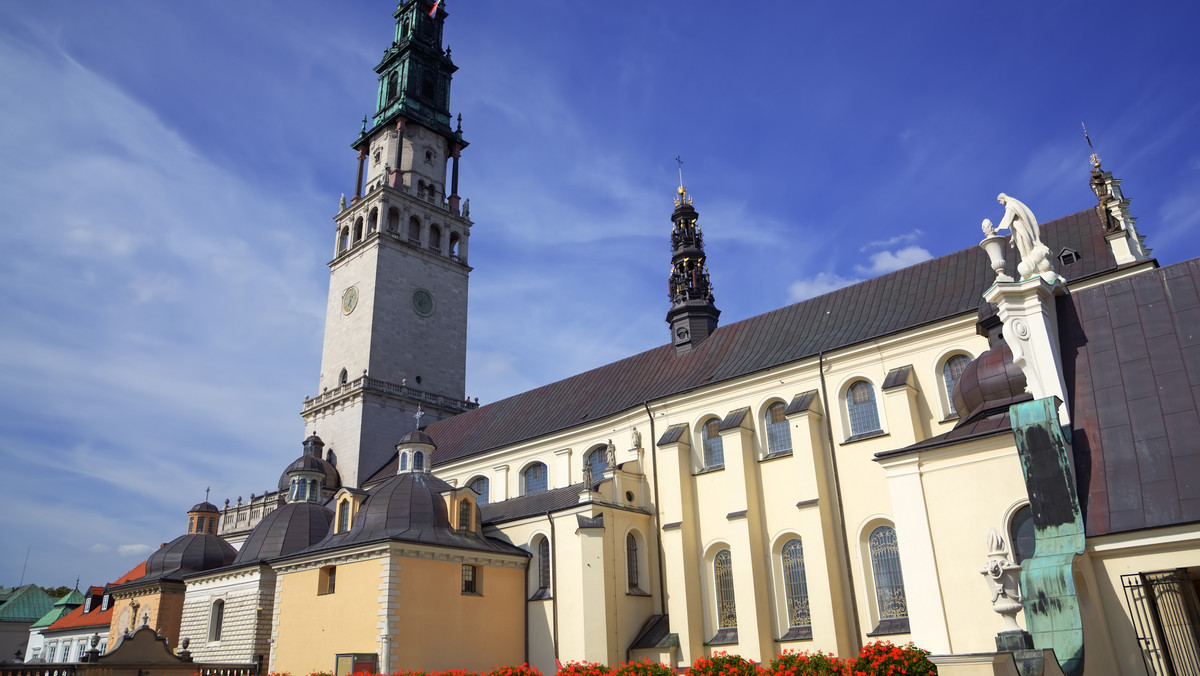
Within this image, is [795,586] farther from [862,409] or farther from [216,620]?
[216,620]

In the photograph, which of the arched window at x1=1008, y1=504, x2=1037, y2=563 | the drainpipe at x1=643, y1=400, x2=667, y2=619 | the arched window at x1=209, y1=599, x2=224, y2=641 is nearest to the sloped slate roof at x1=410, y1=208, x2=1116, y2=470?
the drainpipe at x1=643, y1=400, x2=667, y2=619

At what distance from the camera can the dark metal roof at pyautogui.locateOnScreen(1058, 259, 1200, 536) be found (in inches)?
429

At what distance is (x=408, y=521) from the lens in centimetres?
2711

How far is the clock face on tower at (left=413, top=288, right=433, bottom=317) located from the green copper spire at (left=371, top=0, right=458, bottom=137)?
11.2 meters

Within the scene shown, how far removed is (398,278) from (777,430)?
2708 centimetres

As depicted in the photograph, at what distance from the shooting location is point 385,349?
44531mm

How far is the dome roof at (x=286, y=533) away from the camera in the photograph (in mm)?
31516

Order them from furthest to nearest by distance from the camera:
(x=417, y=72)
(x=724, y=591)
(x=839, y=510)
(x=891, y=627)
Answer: (x=417, y=72), (x=724, y=591), (x=839, y=510), (x=891, y=627)

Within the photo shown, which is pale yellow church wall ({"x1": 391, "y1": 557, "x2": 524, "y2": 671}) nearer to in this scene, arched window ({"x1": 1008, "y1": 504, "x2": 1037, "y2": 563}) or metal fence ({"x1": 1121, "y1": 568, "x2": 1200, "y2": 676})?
arched window ({"x1": 1008, "y1": 504, "x2": 1037, "y2": 563})

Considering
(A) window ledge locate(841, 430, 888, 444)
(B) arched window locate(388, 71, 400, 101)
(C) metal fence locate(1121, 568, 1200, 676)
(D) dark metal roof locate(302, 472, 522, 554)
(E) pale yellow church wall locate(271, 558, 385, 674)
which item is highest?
(B) arched window locate(388, 71, 400, 101)

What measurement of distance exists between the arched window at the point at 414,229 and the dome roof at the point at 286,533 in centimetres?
1916

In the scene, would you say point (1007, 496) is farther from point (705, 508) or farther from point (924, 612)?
point (705, 508)

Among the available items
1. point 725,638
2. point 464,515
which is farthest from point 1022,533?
point 464,515

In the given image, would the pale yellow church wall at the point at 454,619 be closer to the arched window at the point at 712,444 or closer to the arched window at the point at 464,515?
the arched window at the point at 464,515
